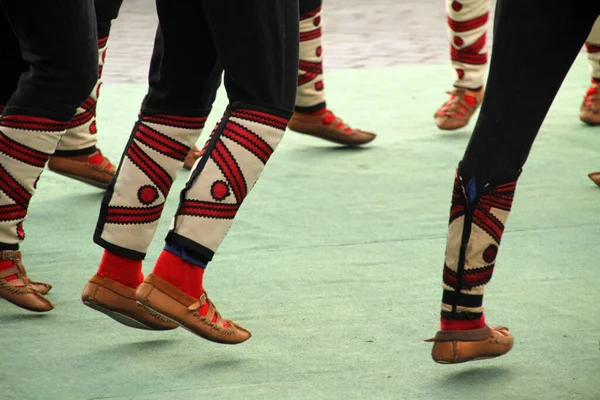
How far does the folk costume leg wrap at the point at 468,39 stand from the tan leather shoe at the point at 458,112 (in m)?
0.03

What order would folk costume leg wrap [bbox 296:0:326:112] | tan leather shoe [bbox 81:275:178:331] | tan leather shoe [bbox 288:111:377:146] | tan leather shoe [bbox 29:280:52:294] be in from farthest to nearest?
1. tan leather shoe [bbox 288:111:377:146]
2. folk costume leg wrap [bbox 296:0:326:112]
3. tan leather shoe [bbox 29:280:52:294]
4. tan leather shoe [bbox 81:275:178:331]

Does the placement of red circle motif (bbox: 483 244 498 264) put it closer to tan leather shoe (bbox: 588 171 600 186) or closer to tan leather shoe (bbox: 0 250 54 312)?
tan leather shoe (bbox: 0 250 54 312)

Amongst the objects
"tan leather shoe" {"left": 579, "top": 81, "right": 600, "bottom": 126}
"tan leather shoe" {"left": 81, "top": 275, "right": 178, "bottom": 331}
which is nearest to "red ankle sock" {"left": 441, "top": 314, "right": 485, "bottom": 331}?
"tan leather shoe" {"left": 81, "top": 275, "right": 178, "bottom": 331}

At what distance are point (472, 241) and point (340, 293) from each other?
623mm

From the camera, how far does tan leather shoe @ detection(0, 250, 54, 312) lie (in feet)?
8.20

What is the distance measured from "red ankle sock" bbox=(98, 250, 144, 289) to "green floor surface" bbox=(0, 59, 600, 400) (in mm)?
139

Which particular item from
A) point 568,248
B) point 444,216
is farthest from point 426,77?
point 568,248

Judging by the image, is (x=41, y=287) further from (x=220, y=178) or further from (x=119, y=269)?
(x=220, y=178)

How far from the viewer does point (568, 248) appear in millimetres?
2977

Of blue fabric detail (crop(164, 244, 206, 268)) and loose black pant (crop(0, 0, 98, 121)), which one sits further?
loose black pant (crop(0, 0, 98, 121))

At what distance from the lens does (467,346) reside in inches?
82.7

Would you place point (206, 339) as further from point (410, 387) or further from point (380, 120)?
point (380, 120)

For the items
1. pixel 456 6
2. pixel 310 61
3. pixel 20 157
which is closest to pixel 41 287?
pixel 20 157

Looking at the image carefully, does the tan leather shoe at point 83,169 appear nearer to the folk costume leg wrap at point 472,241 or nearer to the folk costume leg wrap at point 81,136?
the folk costume leg wrap at point 81,136
